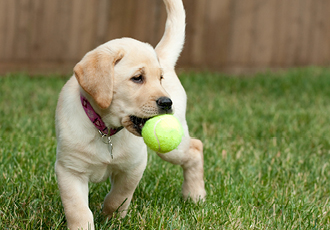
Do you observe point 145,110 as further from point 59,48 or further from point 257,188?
point 59,48

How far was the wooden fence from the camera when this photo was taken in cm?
751

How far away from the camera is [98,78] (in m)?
2.37

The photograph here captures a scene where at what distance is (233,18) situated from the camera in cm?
894

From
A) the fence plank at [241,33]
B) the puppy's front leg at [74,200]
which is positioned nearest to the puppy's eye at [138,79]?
the puppy's front leg at [74,200]

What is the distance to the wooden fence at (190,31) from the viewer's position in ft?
24.6

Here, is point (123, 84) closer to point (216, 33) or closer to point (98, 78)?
point (98, 78)

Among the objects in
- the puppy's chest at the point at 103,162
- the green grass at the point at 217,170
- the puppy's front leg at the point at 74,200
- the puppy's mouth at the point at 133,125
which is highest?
the puppy's mouth at the point at 133,125

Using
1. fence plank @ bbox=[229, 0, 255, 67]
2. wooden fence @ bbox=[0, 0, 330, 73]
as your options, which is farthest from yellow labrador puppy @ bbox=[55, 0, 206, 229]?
fence plank @ bbox=[229, 0, 255, 67]

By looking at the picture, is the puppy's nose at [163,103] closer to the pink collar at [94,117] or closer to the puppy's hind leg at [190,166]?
the pink collar at [94,117]

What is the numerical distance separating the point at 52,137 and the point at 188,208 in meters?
1.76

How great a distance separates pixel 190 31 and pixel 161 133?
21.2ft

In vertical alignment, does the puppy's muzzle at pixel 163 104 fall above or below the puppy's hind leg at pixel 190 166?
above

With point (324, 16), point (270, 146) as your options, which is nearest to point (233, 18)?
point (324, 16)

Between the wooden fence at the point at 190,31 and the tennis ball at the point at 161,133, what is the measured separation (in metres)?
5.59
